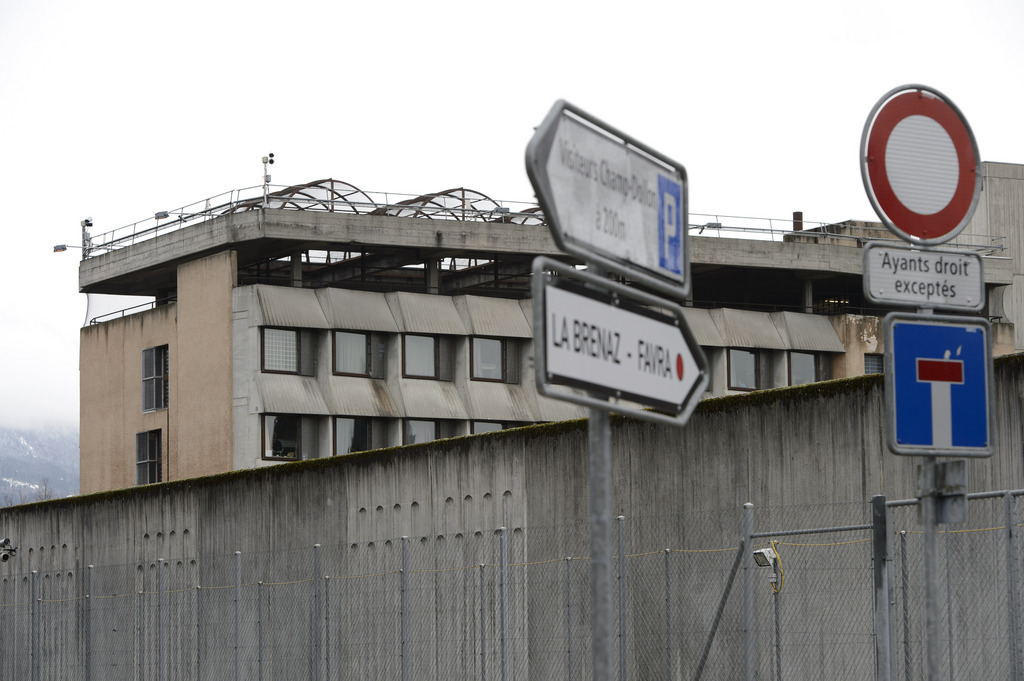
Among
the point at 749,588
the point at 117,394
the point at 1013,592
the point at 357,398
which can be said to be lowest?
the point at 749,588

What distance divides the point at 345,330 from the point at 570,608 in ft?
95.7

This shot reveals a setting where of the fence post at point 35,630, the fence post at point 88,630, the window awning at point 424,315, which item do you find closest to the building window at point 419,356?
Answer: the window awning at point 424,315

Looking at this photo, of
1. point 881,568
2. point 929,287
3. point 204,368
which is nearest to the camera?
point 929,287

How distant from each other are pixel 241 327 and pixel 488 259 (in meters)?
8.50

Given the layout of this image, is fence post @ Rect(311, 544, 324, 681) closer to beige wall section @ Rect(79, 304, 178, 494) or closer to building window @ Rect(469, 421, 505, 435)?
building window @ Rect(469, 421, 505, 435)

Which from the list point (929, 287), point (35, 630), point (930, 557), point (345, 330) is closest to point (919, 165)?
point (929, 287)

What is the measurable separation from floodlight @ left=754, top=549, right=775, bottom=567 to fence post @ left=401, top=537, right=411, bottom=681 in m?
6.66

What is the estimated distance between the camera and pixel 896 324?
6.45 metres

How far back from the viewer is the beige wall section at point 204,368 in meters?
47.8

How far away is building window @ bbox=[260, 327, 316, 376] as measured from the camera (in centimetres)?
4756

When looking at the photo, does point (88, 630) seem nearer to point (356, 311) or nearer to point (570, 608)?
point (570, 608)

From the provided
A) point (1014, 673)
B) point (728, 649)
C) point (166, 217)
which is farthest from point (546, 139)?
point (166, 217)

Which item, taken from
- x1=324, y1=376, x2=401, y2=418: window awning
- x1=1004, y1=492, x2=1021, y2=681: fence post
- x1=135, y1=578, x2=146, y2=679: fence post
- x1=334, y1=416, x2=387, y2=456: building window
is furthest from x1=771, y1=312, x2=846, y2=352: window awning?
x1=1004, y1=492, x2=1021, y2=681: fence post

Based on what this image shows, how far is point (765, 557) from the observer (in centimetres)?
1656
